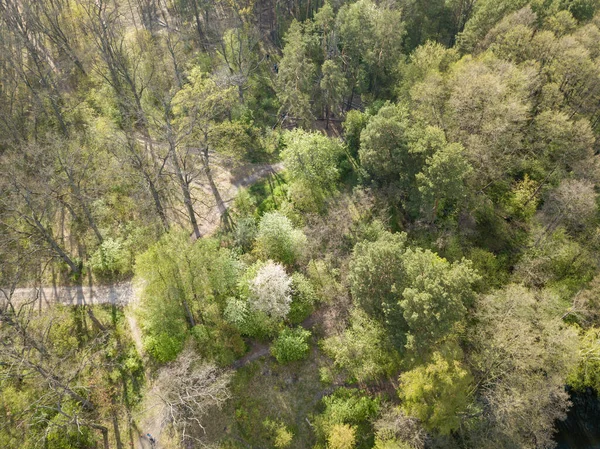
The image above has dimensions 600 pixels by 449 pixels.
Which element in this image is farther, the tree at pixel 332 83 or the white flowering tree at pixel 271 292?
the tree at pixel 332 83

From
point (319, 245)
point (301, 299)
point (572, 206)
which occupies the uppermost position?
point (319, 245)

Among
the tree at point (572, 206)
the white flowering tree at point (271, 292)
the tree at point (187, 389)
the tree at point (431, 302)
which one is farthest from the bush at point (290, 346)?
the tree at point (572, 206)

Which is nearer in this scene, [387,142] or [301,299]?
[301,299]

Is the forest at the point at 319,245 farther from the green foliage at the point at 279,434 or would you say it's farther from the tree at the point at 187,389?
the tree at the point at 187,389

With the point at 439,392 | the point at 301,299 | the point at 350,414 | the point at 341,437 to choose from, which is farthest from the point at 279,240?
the point at 439,392

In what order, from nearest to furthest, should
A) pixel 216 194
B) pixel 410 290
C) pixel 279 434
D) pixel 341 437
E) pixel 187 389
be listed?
pixel 410 290 → pixel 187 389 → pixel 341 437 → pixel 279 434 → pixel 216 194

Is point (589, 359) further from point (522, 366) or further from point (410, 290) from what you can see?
point (410, 290)

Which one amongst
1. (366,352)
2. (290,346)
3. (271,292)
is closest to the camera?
(366,352)

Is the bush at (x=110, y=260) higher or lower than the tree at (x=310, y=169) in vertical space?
lower
